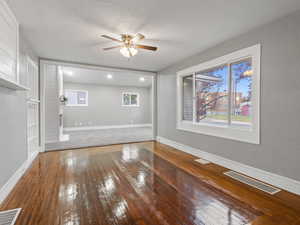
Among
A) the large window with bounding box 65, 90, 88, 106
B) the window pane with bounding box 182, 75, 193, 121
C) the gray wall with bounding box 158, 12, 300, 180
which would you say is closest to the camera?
the gray wall with bounding box 158, 12, 300, 180

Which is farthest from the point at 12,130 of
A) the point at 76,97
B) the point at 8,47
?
the point at 76,97

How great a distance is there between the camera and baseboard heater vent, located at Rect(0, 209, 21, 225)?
1.49m

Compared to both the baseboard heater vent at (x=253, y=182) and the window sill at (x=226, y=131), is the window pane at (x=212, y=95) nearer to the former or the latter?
the window sill at (x=226, y=131)

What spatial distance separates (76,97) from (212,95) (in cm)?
700

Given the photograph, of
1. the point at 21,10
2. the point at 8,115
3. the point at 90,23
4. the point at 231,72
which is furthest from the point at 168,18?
the point at 8,115

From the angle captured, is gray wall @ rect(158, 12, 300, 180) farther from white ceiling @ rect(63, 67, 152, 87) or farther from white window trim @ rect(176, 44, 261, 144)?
Answer: white ceiling @ rect(63, 67, 152, 87)

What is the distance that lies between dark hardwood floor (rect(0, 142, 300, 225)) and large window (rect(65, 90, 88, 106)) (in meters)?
5.22

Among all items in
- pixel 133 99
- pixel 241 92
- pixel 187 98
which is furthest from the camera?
pixel 133 99

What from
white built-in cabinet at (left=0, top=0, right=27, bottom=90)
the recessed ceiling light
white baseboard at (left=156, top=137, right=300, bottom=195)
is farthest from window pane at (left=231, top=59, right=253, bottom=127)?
the recessed ceiling light

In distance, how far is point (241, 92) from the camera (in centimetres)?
282

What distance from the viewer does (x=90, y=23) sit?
2295mm

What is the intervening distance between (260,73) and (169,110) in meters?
2.71

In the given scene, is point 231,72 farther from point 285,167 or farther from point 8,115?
point 8,115

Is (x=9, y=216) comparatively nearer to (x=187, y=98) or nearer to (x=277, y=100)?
(x=277, y=100)
